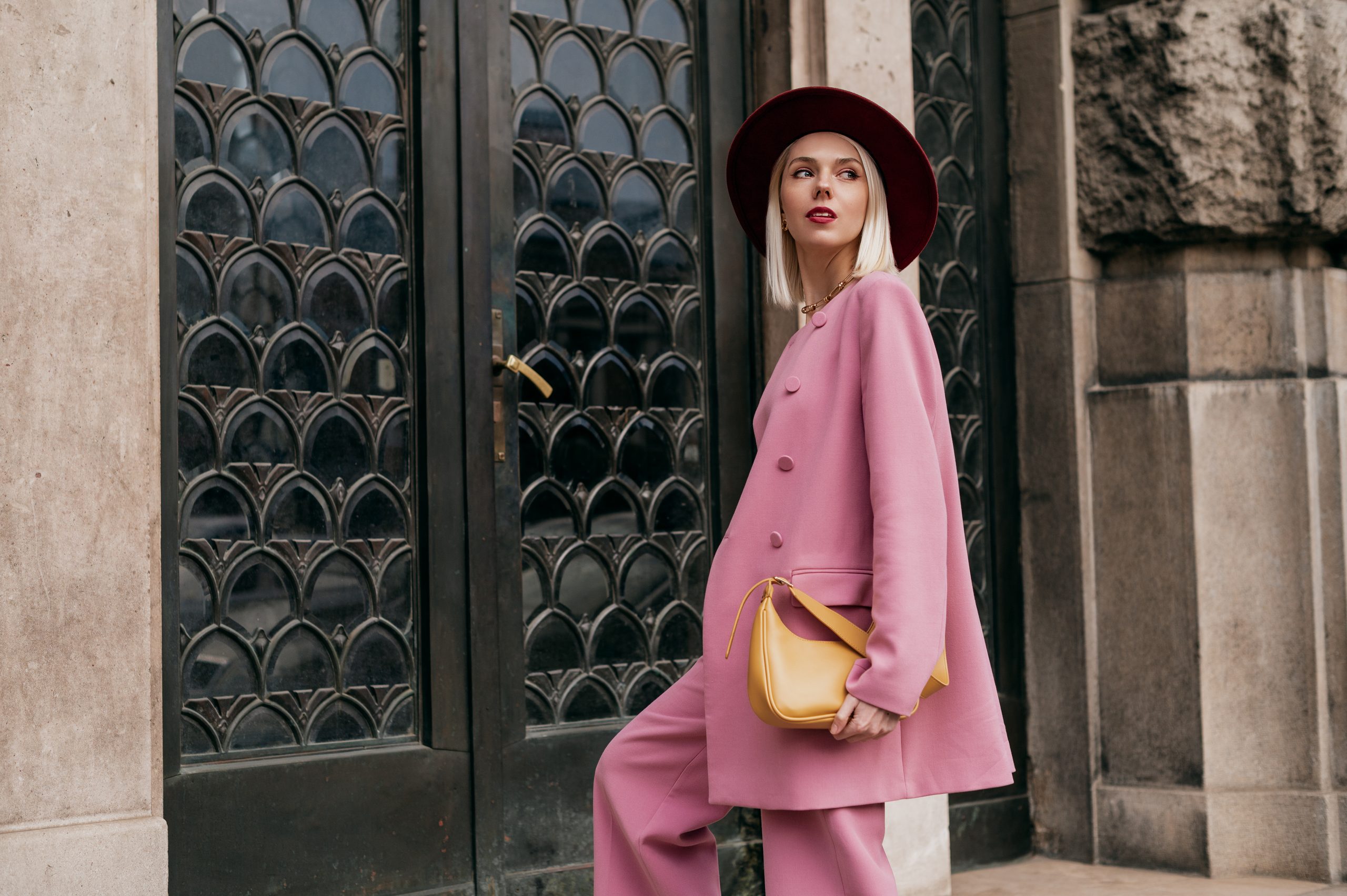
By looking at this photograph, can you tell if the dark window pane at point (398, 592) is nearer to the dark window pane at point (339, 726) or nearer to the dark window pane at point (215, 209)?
the dark window pane at point (339, 726)

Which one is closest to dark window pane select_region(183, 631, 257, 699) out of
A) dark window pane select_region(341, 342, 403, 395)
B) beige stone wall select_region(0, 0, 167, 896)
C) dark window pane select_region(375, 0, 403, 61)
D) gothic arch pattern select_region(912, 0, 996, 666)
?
beige stone wall select_region(0, 0, 167, 896)

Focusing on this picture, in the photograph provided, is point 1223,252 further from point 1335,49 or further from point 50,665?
point 50,665

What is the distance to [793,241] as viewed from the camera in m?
3.09

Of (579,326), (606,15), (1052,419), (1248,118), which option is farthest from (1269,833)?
(606,15)

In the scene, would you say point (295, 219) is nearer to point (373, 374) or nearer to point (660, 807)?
point (373, 374)

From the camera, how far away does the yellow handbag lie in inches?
99.3

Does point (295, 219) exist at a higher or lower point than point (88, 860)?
higher

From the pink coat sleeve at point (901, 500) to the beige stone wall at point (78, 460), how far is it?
1710 millimetres

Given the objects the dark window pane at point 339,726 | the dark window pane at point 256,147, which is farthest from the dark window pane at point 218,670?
the dark window pane at point 256,147

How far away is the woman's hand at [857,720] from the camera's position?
2.55 m

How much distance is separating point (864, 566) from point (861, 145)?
857 millimetres

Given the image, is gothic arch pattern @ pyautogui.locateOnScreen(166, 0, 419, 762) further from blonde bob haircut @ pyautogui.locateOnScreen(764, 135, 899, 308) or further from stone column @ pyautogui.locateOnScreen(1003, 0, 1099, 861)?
stone column @ pyautogui.locateOnScreen(1003, 0, 1099, 861)

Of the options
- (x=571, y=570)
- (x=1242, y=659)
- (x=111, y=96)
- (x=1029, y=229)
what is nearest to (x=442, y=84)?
(x=111, y=96)

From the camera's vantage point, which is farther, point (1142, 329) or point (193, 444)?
point (1142, 329)
